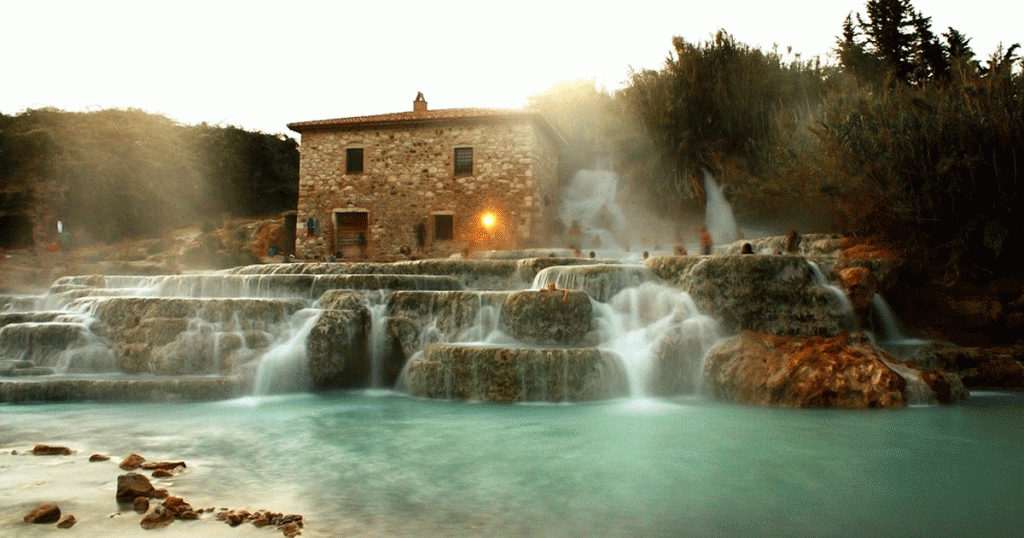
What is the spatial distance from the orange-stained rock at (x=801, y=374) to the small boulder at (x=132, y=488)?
6.29 m

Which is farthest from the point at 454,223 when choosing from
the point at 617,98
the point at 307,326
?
the point at 307,326

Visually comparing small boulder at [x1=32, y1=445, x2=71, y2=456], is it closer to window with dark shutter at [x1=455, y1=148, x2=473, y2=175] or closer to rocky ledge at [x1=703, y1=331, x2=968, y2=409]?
rocky ledge at [x1=703, y1=331, x2=968, y2=409]

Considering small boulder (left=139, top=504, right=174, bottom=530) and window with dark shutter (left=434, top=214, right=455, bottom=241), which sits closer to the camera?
small boulder (left=139, top=504, right=174, bottom=530)

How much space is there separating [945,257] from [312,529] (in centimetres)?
1117

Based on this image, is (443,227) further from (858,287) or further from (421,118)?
(858,287)

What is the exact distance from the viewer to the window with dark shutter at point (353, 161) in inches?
880

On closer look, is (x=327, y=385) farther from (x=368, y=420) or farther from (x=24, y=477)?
(x=24, y=477)

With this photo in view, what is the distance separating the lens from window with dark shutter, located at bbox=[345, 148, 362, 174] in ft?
73.4

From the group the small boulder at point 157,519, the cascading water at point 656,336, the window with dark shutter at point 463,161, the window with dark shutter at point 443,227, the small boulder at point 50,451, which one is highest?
the window with dark shutter at point 463,161

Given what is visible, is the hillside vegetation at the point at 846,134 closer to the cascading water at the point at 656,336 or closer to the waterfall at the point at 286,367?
the cascading water at the point at 656,336

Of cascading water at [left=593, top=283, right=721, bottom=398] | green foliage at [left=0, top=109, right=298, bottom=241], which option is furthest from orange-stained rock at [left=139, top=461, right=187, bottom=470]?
green foliage at [left=0, top=109, right=298, bottom=241]

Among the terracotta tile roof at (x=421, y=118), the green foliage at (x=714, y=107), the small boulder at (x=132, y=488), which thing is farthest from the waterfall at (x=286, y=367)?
the green foliage at (x=714, y=107)

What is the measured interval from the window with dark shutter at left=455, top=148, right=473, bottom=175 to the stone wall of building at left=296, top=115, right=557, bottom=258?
16cm

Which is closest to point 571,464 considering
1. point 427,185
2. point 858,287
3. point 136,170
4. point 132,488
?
point 132,488
